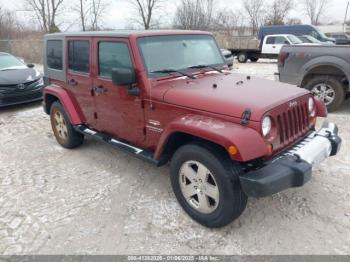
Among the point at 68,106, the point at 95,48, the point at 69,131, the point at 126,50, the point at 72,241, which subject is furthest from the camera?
the point at 69,131

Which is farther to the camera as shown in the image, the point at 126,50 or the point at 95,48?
the point at 95,48

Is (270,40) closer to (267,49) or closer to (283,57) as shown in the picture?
(267,49)

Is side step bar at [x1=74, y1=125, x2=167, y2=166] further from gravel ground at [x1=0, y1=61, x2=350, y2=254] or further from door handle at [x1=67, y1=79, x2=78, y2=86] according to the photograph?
door handle at [x1=67, y1=79, x2=78, y2=86]

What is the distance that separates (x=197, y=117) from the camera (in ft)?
9.82

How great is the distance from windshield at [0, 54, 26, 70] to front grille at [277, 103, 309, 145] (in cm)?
825

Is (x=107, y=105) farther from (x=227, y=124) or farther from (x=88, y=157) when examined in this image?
(x=227, y=124)

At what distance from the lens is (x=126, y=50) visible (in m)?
3.67

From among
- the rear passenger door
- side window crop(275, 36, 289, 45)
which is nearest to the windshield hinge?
the rear passenger door

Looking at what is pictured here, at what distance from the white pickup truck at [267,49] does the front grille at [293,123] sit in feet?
51.2

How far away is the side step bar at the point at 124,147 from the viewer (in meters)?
3.53

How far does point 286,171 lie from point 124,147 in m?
2.07

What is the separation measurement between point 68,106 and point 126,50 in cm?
168

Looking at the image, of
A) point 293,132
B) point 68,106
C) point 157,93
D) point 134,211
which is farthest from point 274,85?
point 68,106

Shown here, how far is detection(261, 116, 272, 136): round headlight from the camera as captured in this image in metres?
2.75
